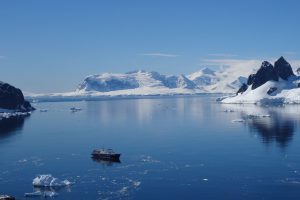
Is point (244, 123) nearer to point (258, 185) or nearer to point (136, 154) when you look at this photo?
point (136, 154)

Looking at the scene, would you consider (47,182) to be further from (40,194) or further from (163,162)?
(163,162)

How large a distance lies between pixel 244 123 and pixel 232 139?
50.9 m

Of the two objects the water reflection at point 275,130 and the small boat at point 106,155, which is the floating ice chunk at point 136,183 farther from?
the water reflection at point 275,130

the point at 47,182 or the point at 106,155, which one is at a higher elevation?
the point at 106,155

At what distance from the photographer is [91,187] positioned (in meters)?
83.2

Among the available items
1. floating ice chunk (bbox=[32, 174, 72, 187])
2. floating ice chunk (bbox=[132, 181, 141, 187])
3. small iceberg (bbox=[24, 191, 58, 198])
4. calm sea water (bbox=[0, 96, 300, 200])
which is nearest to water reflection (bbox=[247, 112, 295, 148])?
calm sea water (bbox=[0, 96, 300, 200])

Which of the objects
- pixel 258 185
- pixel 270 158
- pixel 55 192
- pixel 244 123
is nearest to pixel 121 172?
pixel 55 192

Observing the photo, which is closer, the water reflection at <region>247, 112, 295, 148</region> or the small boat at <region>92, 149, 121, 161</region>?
the small boat at <region>92, 149, 121, 161</region>

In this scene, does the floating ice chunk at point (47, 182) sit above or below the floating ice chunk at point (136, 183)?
above

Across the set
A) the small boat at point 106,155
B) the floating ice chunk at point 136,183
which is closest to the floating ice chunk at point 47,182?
the floating ice chunk at point 136,183

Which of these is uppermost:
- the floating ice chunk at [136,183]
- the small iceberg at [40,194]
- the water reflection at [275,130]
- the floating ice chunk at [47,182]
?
the water reflection at [275,130]

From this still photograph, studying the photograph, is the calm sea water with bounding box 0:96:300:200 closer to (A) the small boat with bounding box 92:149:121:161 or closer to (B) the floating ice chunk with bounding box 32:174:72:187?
(B) the floating ice chunk with bounding box 32:174:72:187

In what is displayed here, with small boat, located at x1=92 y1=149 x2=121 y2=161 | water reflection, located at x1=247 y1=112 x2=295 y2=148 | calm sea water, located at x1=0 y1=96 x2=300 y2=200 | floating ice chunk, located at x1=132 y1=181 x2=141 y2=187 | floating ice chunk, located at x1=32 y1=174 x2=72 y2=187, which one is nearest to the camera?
calm sea water, located at x1=0 y1=96 x2=300 y2=200

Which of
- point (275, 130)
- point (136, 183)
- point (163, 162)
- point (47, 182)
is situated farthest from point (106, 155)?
point (275, 130)
